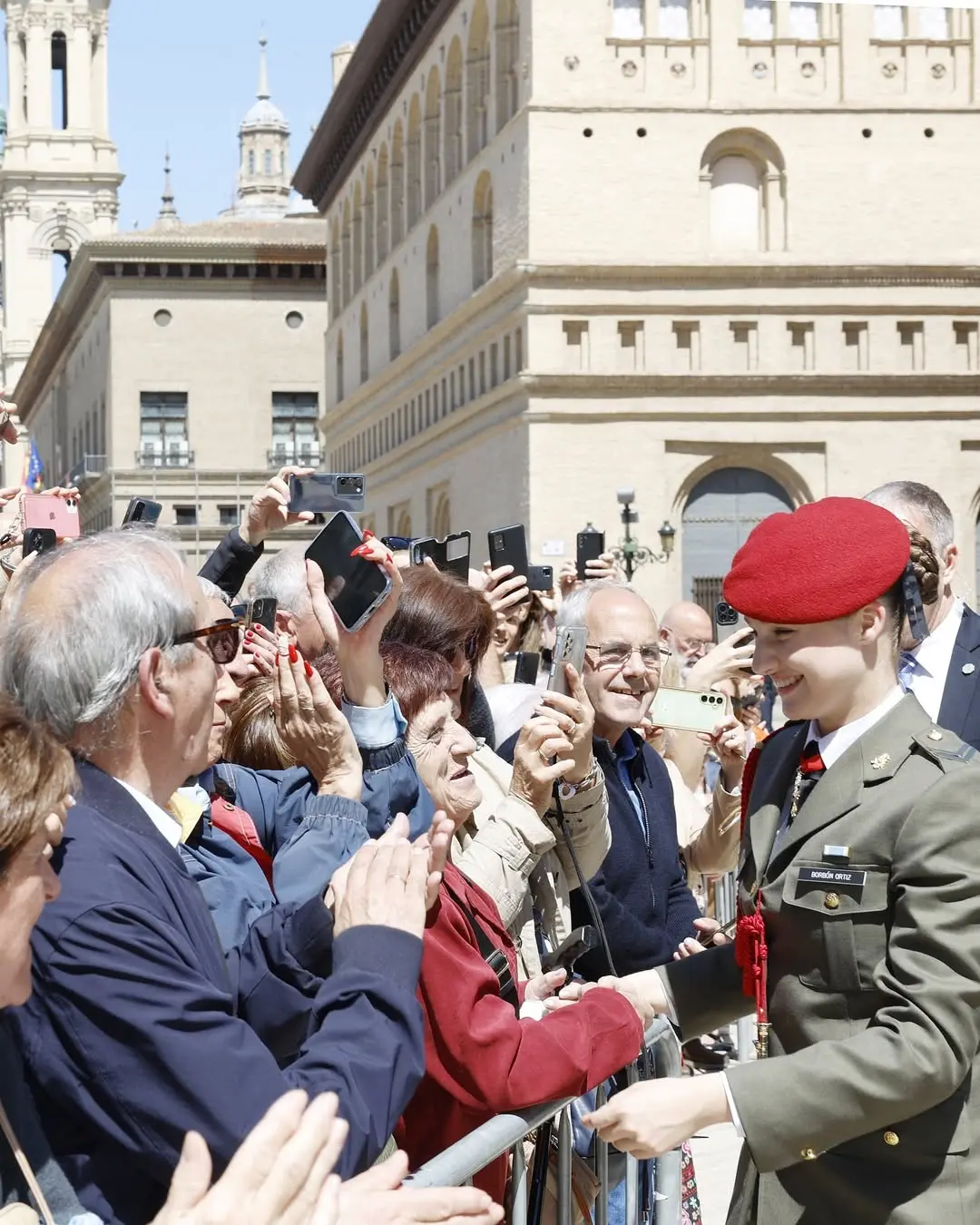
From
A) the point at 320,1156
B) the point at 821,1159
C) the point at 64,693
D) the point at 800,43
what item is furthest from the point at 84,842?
the point at 800,43

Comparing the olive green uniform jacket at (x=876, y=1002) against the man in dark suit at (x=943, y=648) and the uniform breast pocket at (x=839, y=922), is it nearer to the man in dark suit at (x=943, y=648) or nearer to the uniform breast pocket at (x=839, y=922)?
the uniform breast pocket at (x=839, y=922)

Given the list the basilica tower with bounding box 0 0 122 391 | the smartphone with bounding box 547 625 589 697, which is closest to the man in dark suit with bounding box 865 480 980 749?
the smartphone with bounding box 547 625 589 697

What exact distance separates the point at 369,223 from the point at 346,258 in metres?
3.90

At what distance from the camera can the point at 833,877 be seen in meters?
2.99

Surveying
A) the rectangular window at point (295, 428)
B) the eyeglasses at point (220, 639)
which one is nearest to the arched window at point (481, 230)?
the rectangular window at point (295, 428)

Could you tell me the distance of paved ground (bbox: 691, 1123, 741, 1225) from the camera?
Answer: 6119 mm

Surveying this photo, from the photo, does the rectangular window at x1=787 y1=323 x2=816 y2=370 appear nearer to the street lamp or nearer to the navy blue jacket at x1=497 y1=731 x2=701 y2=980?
the street lamp

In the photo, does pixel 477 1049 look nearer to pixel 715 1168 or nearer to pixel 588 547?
pixel 715 1168

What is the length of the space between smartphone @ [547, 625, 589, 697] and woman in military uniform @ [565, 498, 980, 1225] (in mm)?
1138

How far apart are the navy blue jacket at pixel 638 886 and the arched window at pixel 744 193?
1107 inches

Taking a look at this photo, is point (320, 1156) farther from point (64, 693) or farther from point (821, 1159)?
point (821, 1159)

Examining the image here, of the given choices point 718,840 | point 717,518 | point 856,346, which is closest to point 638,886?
point 718,840

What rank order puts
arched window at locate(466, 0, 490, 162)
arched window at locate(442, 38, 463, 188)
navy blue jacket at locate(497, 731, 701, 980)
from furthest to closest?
arched window at locate(442, 38, 463, 188)
arched window at locate(466, 0, 490, 162)
navy blue jacket at locate(497, 731, 701, 980)

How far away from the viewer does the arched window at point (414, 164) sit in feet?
137
